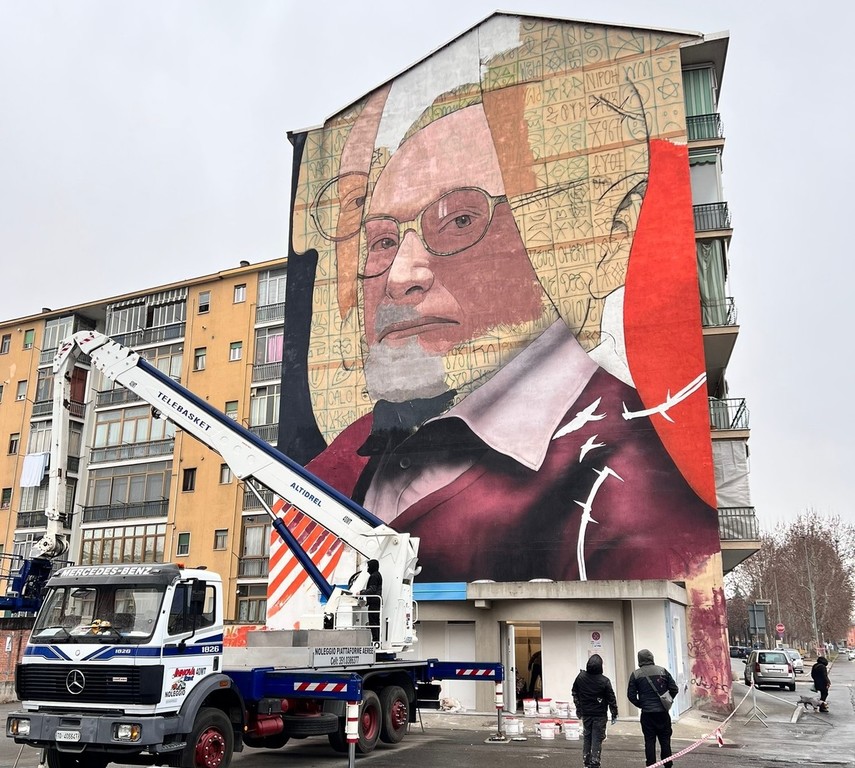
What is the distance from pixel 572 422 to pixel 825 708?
461 inches

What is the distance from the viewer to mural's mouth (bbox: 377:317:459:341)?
31.6 metres

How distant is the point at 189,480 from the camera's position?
38.1 m

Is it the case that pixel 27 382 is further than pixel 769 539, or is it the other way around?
pixel 769 539

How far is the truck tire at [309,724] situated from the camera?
547 inches

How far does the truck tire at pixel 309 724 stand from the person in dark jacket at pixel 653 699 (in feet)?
17.4

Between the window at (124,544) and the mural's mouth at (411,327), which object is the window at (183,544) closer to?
the window at (124,544)

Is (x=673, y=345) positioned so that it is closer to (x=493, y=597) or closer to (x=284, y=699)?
(x=493, y=597)

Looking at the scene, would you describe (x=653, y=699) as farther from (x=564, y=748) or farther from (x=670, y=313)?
(x=670, y=313)

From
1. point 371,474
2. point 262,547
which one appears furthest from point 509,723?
point 262,547

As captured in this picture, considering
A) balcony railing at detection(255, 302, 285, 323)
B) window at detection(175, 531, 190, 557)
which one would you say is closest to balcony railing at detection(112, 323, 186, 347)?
balcony railing at detection(255, 302, 285, 323)

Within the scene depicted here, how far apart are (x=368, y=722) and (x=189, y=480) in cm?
2458

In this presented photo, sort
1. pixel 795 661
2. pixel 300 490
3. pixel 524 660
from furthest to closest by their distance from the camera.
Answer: pixel 795 661, pixel 524 660, pixel 300 490

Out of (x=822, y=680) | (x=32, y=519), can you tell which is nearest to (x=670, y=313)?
(x=822, y=680)

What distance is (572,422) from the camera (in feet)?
92.3
